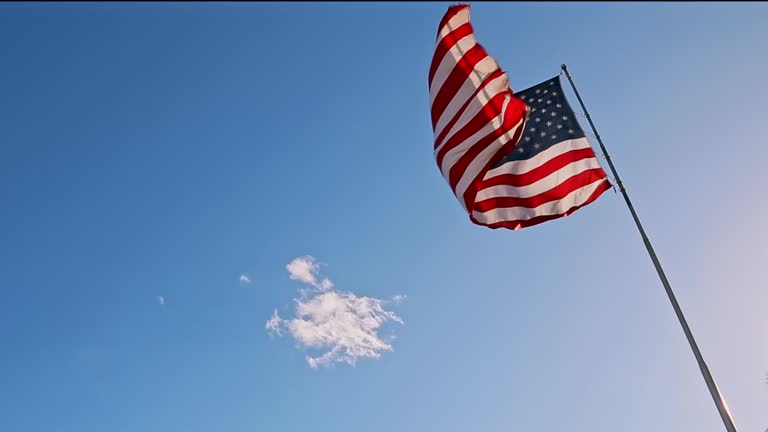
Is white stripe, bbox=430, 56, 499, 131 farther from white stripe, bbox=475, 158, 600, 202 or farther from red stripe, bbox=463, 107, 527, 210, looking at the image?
white stripe, bbox=475, 158, 600, 202

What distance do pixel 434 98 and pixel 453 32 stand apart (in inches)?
56.7

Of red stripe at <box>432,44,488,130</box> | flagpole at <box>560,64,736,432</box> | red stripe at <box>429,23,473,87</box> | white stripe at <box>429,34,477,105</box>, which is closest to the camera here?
flagpole at <box>560,64,736,432</box>

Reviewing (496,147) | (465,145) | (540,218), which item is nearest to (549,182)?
(540,218)

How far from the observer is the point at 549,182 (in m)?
10.9

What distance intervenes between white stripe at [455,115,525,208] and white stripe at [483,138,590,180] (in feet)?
1.43

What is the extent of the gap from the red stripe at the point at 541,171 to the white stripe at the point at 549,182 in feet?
0.23

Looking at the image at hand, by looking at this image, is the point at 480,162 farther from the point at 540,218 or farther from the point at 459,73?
the point at 459,73

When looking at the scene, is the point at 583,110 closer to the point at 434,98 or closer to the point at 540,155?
the point at 540,155

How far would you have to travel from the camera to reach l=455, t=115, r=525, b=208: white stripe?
34.9 ft

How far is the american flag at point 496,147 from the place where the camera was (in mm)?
10727

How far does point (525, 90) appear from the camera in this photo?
41.6 ft

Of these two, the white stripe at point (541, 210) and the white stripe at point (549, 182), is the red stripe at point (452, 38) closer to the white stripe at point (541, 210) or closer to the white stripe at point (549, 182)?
the white stripe at point (549, 182)

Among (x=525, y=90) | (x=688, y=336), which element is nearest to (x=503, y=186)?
(x=525, y=90)

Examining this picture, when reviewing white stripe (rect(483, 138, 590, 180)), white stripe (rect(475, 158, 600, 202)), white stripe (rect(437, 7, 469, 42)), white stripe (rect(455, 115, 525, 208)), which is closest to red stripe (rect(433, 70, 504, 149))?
white stripe (rect(455, 115, 525, 208))
